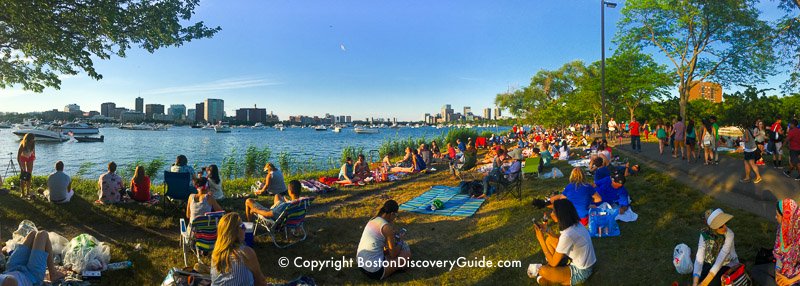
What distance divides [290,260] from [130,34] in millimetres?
6843

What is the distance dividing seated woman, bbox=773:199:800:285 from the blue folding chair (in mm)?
9619

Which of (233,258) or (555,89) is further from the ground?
(555,89)

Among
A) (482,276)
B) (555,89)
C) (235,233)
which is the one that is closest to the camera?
(235,233)

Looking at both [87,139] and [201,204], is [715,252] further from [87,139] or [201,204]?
[87,139]

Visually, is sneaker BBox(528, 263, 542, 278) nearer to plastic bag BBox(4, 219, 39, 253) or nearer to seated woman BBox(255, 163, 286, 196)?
seated woman BBox(255, 163, 286, 196)

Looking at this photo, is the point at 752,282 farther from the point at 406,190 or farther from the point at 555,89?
the point at 555,89

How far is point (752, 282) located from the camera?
393cm

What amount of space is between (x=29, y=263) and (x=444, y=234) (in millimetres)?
5844

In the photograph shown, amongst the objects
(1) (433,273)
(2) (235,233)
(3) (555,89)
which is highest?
(3) (555,89)

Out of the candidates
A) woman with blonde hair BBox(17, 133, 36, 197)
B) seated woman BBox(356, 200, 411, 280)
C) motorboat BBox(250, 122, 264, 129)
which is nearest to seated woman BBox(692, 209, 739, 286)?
seated woman BBox(356, 200, 411, 280)

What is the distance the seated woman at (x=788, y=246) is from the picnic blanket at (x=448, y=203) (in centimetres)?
512

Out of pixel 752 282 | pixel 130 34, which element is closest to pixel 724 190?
pixel 752 282

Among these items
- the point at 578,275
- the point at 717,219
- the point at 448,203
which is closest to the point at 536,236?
the point at 578,275

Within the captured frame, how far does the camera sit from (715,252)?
4039 millimetres
